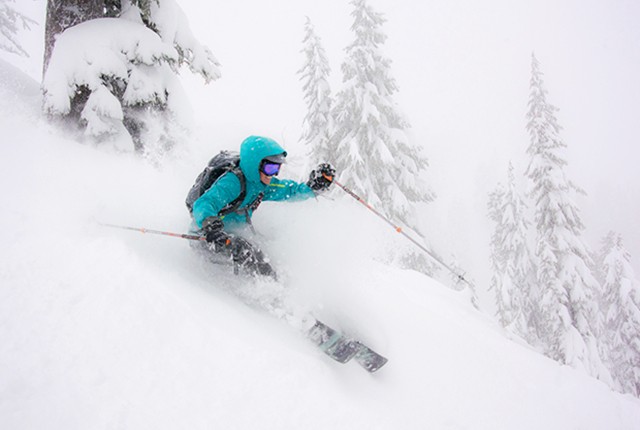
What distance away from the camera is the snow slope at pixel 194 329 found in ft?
8.48

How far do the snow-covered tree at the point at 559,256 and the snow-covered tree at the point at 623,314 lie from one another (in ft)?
13.3

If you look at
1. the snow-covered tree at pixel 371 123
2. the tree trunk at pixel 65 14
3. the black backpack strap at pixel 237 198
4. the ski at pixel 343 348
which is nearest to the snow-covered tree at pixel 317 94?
the snow-covered tree at pixel 371 123

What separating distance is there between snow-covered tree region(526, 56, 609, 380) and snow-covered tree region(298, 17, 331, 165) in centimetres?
916

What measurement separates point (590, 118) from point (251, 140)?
146 metres

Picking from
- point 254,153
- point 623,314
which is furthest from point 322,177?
point 623,314

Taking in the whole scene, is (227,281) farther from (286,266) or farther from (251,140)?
(251,140)

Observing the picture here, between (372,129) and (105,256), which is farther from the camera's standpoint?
(372,129)

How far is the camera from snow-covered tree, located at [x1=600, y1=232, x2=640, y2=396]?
1730 cm

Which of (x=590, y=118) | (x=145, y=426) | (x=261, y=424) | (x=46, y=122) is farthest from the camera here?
(x=590, y=118)

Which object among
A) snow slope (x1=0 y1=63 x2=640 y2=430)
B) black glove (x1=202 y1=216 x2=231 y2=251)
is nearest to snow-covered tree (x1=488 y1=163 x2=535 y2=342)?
snow slope (x1=0 y1=63 x2=640 y2=430)

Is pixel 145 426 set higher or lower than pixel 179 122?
lower

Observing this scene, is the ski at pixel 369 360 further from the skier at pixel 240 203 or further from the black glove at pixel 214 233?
the black glove at pixel 214 233

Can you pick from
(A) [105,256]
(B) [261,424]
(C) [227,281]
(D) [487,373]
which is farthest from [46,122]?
(D) [487,373]

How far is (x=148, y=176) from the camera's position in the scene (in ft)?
19.3
